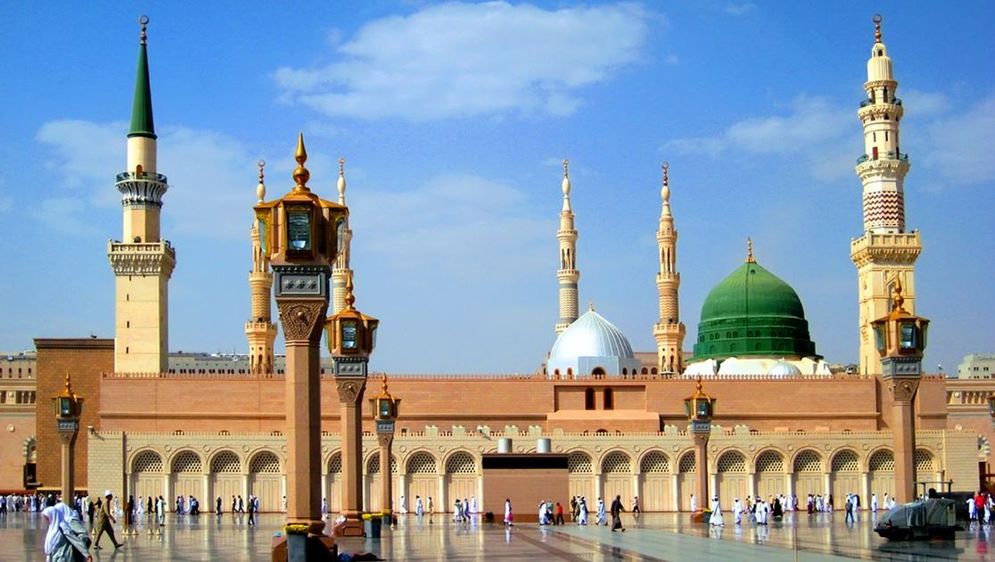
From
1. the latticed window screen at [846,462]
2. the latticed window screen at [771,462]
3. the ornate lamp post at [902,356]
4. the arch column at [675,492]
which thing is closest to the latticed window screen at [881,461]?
the latticed window screen at [846,462]

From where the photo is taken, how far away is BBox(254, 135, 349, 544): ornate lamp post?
15914 millimetres

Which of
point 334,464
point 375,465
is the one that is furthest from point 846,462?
point 334,464

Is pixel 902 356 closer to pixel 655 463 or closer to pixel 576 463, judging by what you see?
pixel 655 463

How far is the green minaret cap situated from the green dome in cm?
2415

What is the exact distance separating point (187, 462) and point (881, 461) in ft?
73.5

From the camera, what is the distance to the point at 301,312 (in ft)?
53.4

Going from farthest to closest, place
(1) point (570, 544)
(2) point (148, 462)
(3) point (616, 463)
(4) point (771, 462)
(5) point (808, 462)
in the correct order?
(5) point (808, 462) < (4) point (771, 462) < (3) point (616, 463) < (2) point (148, 462) < (1) point (570, 544)

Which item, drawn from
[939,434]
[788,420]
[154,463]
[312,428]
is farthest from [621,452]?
[312,428]

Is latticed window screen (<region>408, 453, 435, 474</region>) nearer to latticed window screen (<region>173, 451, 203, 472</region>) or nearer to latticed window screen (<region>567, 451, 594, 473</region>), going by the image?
latticed window screen (<region>567, 451, 594, 473</region>)

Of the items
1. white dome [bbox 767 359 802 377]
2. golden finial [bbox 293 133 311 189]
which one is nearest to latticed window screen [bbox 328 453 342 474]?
white dome [bbox 767 359 802 377]

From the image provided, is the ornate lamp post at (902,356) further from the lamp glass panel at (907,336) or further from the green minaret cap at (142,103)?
the green minaret cap at (142,103)

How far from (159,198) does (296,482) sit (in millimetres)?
40169

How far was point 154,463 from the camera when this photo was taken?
151ft

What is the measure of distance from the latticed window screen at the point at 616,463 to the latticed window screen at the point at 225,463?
11.6 metres
